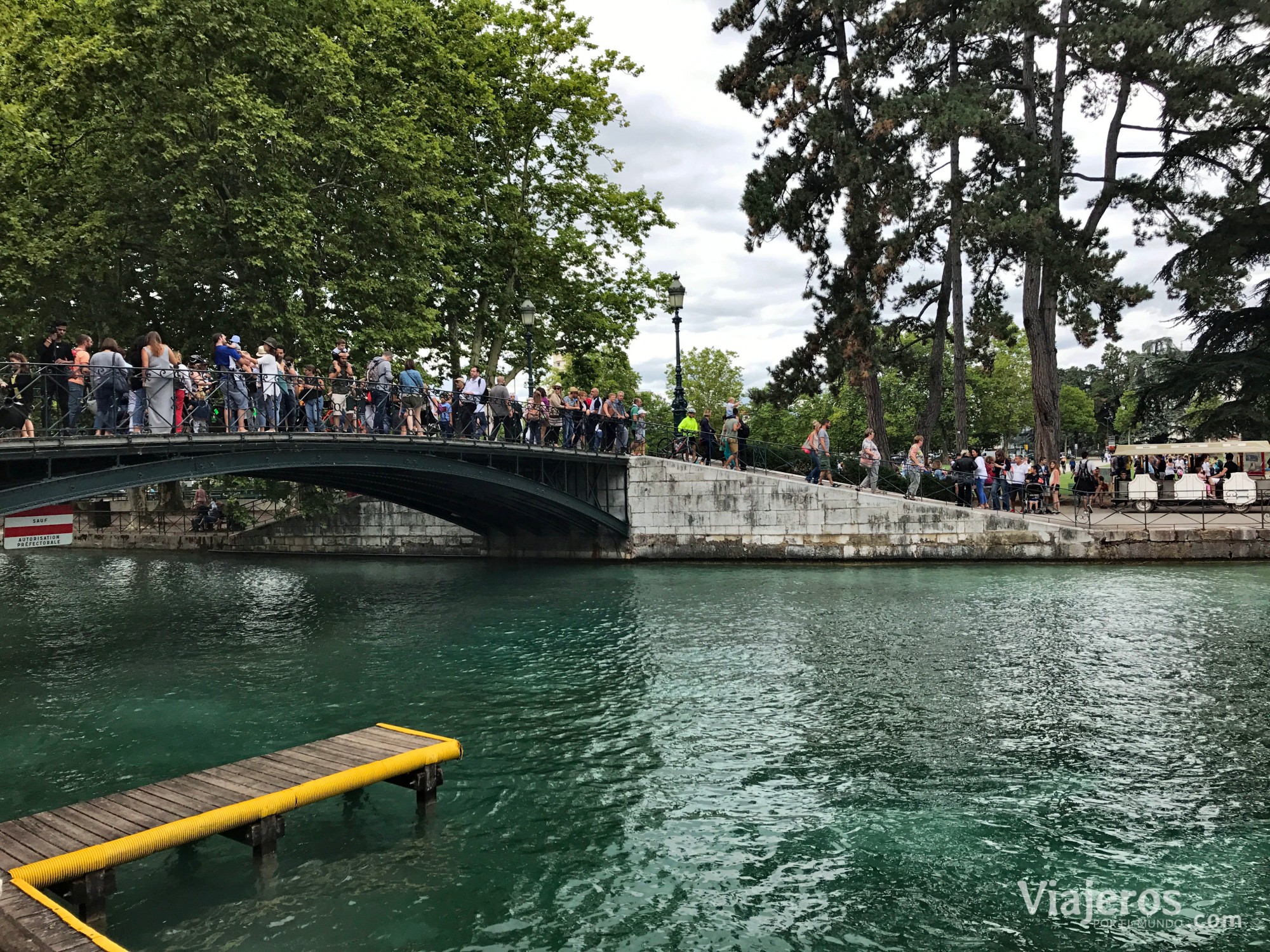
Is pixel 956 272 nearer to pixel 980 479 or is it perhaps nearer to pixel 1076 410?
pixel 980 479

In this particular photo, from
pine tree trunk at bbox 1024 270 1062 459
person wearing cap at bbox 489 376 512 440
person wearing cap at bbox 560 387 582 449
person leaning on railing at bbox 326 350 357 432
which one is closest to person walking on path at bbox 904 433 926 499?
pine tree trunk at bbox 1024 270 1062 459

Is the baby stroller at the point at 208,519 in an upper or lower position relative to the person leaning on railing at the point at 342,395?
lower

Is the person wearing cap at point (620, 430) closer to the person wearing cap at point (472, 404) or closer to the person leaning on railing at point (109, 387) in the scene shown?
the person wearing cap at point (472, 404)

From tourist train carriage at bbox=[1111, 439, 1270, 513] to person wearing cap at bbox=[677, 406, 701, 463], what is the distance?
1121 cm

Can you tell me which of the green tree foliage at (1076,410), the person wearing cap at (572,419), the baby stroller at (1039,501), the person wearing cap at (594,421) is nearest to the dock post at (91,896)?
the person wearing cap at (572,419)

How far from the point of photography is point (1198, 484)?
967 inches

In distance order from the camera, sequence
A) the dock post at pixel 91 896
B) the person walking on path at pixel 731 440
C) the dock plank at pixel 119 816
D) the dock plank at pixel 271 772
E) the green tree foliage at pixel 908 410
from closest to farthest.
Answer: the dock post at pixel 91 896 < the dock plank at pixel 119 816 < the dock plank at pixel 271 772 < the person walking on path at pixel 731 440 < the green tree foliage at pixel 908 410

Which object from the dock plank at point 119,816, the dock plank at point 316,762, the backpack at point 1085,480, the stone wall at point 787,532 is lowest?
the dock plank at point 119,816

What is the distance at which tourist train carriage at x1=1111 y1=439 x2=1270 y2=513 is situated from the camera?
2377 cm

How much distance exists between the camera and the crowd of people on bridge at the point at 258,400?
39.9 feet

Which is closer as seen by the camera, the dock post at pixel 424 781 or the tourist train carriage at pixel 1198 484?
the dock post at pixel 424 781

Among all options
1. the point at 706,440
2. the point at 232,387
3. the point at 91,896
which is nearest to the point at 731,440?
the point at 706,440

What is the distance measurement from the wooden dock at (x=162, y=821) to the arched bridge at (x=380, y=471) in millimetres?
6094

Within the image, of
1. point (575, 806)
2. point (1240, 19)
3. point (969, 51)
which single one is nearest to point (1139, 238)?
point (1240, 19)
